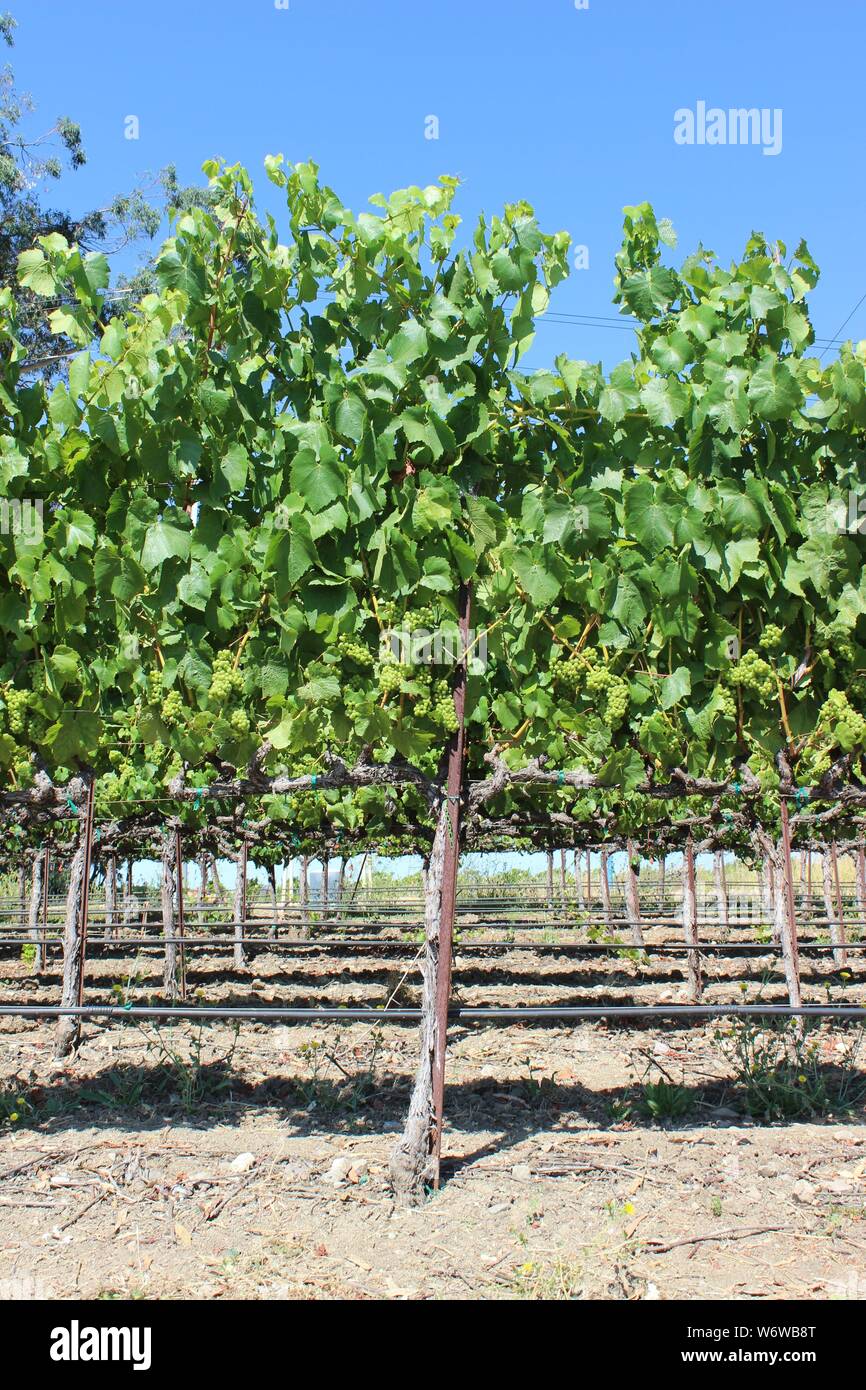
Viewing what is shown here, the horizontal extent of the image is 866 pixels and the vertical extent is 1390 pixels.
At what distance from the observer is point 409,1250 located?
3996 mm

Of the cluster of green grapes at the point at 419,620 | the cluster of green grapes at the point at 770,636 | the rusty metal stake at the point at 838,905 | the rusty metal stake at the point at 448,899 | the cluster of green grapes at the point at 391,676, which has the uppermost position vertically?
the cluster of green grapes at the point at 419,620

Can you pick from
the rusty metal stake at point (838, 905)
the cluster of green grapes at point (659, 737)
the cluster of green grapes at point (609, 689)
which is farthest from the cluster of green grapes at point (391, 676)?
the rusty metal stake at point (838, 905)

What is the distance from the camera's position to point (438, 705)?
4.75 metres

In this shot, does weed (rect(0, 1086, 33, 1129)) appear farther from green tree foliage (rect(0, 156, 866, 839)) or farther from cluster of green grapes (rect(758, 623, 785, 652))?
cluster of green grapes (rect(758, 623, 785, 652))

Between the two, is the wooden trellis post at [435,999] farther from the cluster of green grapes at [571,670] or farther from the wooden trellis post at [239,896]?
the wooden trellis post at [239,896]

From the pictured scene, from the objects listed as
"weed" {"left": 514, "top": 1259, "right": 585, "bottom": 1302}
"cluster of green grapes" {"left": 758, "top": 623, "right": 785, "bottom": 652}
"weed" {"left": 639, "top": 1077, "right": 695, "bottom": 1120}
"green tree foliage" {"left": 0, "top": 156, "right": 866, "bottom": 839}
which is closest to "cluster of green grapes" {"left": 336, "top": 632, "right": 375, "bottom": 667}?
"green tree foliage" {"left": 0, "top": 156, "right": 866, "bottom": 839}

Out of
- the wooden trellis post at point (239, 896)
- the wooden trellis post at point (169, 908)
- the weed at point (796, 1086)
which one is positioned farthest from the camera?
the wooden trellis post at point (239, 896)

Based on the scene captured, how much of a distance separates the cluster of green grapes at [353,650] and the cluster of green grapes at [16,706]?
158 centimetres

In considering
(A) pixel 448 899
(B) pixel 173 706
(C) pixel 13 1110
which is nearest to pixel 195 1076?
(C) pixel 13 1110

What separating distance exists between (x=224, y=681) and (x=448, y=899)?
1424mm

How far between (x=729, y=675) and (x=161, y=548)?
110 inches
